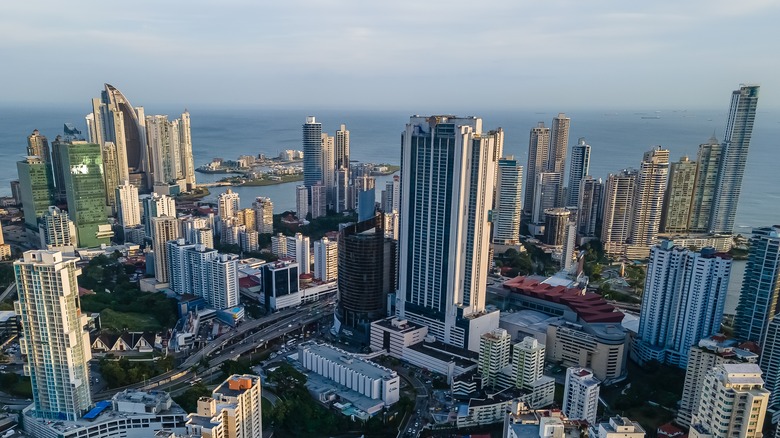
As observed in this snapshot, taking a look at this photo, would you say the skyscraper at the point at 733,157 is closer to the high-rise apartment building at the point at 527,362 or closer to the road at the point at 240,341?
the high-rise apartment building at the point at 527,362

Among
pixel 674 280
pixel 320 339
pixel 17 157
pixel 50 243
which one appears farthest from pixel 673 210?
pixel 17 157

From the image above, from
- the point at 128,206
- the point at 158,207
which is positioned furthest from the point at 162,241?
the point at 128,206

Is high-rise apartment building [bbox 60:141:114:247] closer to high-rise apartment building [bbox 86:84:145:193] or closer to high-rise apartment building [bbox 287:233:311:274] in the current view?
high-rise apartment building [bbox 86:84:145:193]

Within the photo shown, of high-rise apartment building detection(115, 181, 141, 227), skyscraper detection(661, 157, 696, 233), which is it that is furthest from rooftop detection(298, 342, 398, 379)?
skyscraper detection(661, 157, 696, 233)

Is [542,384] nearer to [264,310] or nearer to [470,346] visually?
[470,346]

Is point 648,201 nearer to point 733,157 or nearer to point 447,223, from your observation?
point 733,157

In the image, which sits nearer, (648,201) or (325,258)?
(325,258)
